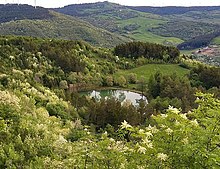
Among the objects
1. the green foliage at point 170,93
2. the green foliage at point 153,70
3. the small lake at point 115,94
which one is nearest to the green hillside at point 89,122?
the green foliage at point 170,93

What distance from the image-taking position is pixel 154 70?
271 ft

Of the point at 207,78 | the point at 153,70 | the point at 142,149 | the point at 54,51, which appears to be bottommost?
the point at 153,70

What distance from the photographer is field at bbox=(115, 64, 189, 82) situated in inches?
3114

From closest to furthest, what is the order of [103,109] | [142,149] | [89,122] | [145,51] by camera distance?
Result: 1. [142,149]
2. [89,122]
3. [103,109]
4. [145,51]

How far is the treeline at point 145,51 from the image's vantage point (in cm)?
8975

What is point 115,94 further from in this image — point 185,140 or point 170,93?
point 185,140

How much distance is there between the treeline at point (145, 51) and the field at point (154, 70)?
435 centimetres

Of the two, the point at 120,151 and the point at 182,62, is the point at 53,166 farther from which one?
the point at 182,62

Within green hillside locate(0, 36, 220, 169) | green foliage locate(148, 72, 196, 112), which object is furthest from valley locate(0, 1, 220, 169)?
green foliage locate(148, 72, 196, 112)

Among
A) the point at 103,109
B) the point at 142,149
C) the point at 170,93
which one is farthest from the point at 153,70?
the point at 142,149

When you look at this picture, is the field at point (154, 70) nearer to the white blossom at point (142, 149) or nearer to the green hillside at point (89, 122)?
the green hillside at point (89, 122)

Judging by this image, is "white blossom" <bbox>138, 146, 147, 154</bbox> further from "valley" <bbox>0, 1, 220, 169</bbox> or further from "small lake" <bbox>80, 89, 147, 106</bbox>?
"small lake" <bbox>80, 89, 147, 106</bbox>

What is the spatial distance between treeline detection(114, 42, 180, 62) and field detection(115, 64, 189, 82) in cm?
435

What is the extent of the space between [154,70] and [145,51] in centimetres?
982
